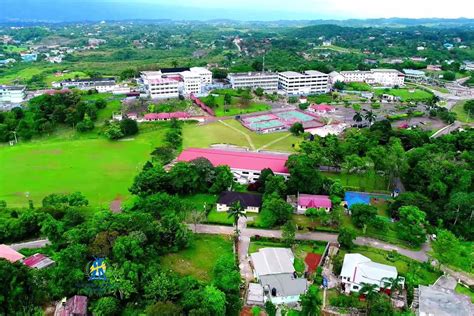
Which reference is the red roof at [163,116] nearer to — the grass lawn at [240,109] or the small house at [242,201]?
the grass lawn at [240,109]

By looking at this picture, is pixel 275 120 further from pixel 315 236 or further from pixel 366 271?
pixel 366 271

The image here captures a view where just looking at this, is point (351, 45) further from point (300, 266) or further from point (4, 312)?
point (4, 312)

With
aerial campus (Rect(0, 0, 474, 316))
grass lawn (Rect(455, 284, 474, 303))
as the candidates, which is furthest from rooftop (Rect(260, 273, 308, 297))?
grass lawn (Rect(455, 284, 474, 303))

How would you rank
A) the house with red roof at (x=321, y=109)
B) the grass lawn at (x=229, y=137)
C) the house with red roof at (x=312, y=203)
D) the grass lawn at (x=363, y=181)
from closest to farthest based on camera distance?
the house with red roof at (x=312, y=203)
the grass lawn at (x=363, y=181)
the grass lawn at (x=229, y=137)
the house with red roof at (x=321, y=109)

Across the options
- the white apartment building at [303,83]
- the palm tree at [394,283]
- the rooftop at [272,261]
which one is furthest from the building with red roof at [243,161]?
the white apartment building at [303,83]

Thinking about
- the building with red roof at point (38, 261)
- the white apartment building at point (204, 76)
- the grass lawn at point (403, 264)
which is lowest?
the grass lawn at point (403, 264)

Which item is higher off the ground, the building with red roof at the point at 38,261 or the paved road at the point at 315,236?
the building with red roof at the point at 38,261

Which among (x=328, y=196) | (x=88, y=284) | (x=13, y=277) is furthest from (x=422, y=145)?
(x=13, y=277)
